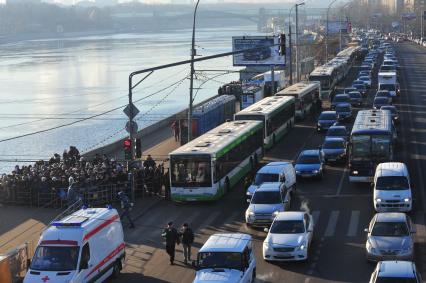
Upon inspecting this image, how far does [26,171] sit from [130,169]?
14.3 feet

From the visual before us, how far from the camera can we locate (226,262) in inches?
638

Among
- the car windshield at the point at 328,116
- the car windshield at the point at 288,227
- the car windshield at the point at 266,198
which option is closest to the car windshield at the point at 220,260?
the car windshield at the point at 288,227

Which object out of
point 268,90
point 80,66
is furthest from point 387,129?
point 80,66

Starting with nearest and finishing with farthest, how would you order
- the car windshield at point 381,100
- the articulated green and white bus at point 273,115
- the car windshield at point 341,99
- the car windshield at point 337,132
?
the car windshield at point 337,132
the articulated green and white bus at point 273,115
the car windshield at point 381,100
the car windshield at point 341,99

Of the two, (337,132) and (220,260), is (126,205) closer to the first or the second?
(220,260)

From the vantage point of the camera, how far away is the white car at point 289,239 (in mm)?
18531

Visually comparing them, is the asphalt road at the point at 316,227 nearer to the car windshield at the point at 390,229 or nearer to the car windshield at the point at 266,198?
the car windshield at the point at 390,229

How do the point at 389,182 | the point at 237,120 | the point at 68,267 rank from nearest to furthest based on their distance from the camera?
the point at 68,267 < the point at 389,182 < the point at 237,120

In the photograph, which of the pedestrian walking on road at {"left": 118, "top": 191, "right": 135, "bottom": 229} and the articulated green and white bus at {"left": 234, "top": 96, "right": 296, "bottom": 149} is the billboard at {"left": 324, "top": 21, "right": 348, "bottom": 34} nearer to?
the articulated green and white bus at {"left": 234, "top": 96, "right": 296, "bottom": 149}

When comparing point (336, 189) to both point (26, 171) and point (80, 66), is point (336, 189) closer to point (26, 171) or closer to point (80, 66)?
point (26, 171)

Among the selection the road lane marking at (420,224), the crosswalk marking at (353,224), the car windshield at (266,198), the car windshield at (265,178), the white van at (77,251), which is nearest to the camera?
the white van at (77,251)

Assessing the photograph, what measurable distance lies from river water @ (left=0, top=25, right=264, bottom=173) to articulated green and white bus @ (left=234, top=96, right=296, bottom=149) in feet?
26.9

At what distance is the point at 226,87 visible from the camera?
61.4 meters

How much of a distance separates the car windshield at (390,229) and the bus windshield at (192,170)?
27.9 feet
